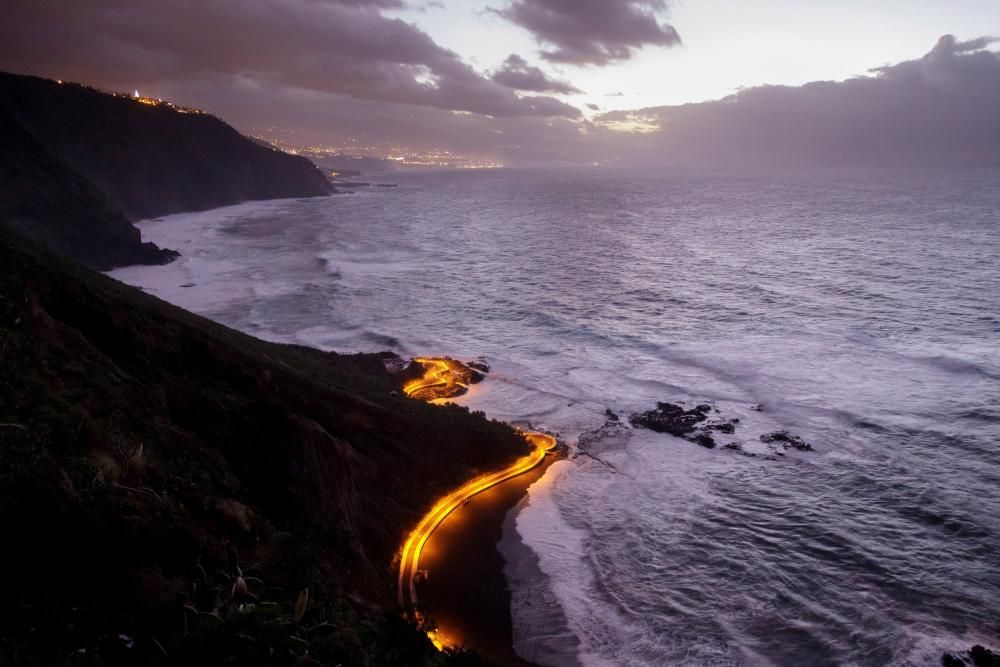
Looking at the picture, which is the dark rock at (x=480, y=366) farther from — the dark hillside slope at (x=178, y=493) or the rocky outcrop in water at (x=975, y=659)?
the rocky outcrop in water at (x=975, y=659)

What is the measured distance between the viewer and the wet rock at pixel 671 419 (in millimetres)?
31297

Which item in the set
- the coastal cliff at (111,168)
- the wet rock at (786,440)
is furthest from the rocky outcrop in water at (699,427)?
the coastal cliff at (111,168)

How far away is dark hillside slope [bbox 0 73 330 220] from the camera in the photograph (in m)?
112

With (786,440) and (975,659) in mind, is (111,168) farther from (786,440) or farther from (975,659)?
(975,659)

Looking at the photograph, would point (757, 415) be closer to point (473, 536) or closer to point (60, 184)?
point (473, 536)

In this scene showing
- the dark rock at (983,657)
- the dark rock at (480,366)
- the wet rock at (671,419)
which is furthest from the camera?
the dark rock at (480,366)

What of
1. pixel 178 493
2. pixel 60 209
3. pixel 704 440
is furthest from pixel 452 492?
pixel 60 209

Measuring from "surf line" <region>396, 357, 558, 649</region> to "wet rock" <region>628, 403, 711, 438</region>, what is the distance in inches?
222

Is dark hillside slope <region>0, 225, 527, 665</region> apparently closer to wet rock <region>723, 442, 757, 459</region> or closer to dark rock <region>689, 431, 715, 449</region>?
dark rock <region>689, 431, 715, 449</region>

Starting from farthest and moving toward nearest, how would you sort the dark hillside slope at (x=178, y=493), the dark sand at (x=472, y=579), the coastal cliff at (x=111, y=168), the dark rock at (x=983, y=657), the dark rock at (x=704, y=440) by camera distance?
the coastal cliff at (x=111, y=168) < the dark rock at (x=704, y=440) < the dark sand at (x=472, y=579) < the dark rock at (x=983, y=657) < the dark hillside slope at (x=178, y=493)

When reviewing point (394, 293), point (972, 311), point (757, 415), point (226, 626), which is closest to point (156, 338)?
point (226, 626)

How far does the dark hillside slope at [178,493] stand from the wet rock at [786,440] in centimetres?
1616

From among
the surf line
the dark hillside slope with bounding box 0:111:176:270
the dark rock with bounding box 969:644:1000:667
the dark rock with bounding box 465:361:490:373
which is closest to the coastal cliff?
the dark hillside slope with bounding box 0:111:176:270

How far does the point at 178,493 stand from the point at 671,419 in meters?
25.4
